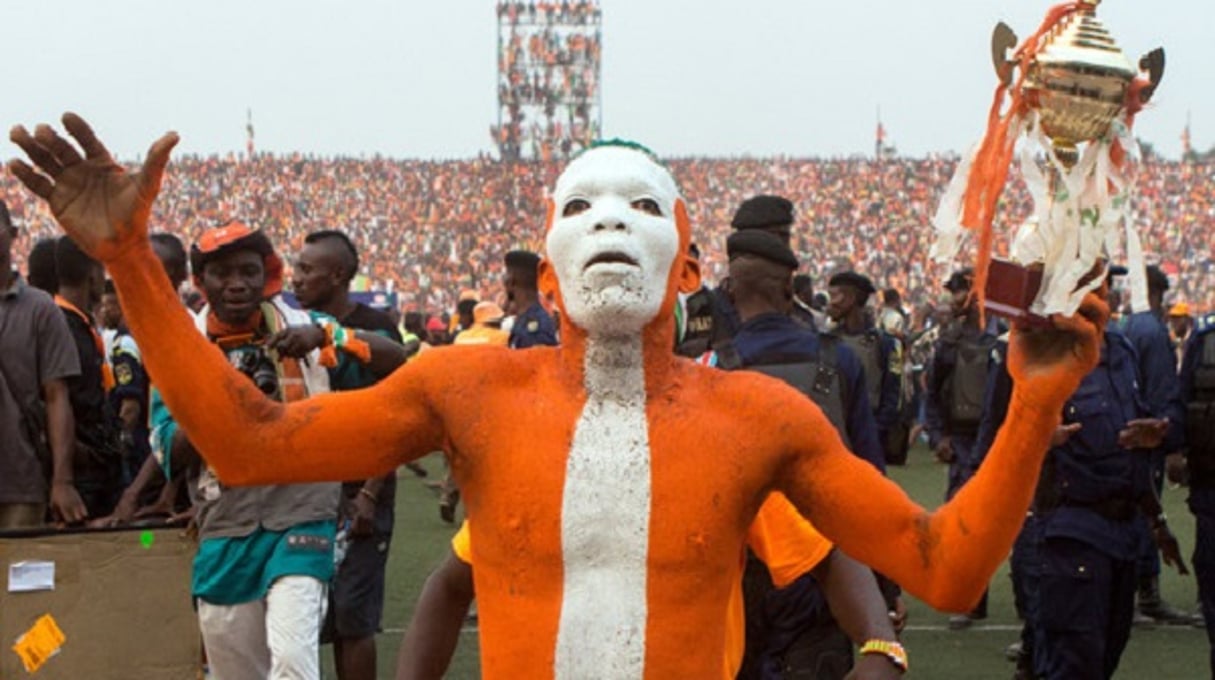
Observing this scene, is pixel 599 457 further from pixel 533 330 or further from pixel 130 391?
pixel 533 330

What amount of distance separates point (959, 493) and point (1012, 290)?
447 mm

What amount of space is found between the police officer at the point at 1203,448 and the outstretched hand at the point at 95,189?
19.2ft

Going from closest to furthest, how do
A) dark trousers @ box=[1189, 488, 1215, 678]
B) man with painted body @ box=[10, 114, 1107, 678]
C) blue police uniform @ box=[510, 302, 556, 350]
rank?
man with painted body @ box=[10, 114, 1107, 678], dark trousers @ box=[1189, 488, 1215, 678], blue police uniform @ box=[510, 302, 556, 350]

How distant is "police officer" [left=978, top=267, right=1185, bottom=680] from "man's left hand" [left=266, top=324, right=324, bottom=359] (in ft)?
9.06

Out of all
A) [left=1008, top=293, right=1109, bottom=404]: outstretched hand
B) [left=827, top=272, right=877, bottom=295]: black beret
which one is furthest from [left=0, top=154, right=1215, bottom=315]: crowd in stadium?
[left=1008, top=293, right=1109, bottom=404]: outstretched hand

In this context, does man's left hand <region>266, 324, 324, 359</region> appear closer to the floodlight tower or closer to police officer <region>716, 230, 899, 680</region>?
police officer <region>716, 230, 899, 680</region>

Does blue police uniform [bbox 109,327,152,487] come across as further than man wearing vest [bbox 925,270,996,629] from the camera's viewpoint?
No

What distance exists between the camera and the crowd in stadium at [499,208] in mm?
53750

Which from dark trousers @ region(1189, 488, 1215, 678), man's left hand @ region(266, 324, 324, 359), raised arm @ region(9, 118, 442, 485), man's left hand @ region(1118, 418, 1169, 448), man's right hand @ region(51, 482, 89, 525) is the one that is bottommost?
dark trousers @ region(1189, 488, 1215, 678)

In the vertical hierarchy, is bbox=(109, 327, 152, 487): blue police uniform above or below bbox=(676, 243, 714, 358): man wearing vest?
below

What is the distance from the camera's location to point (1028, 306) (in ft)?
10.4

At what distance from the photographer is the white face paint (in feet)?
12.0

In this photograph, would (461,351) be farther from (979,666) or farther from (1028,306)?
(979,666)

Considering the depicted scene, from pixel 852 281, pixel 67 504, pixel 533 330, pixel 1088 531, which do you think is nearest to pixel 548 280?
pixel 1088 531
